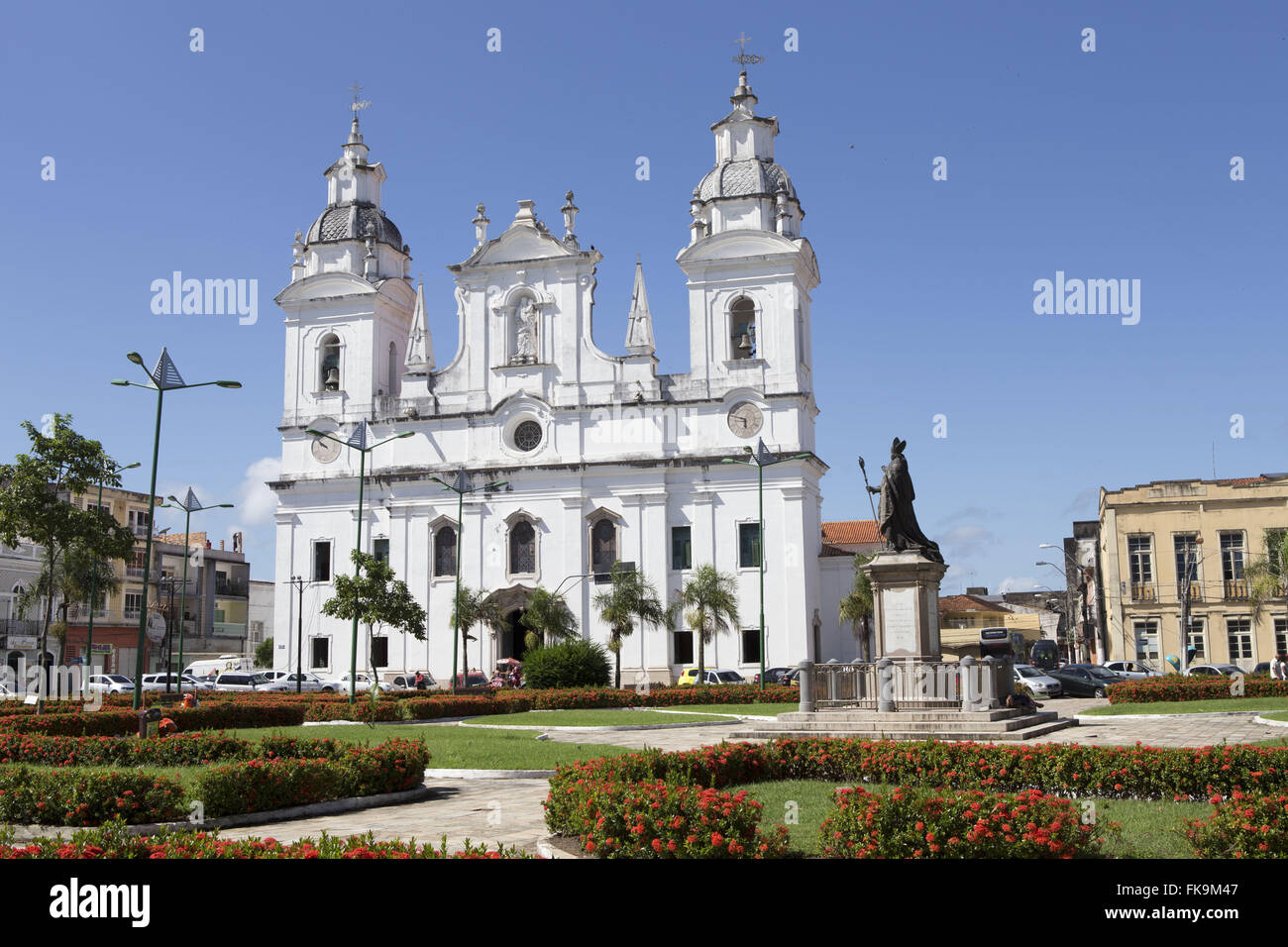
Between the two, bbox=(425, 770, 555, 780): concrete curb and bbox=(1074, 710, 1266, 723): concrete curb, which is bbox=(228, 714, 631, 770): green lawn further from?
bbox=(1074, 710, 1266, 723): concrete curb

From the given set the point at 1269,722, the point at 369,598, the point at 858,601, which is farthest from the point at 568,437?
the point at 1269,722

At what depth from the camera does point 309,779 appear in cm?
1267

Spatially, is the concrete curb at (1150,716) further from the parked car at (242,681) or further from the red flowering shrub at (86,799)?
the parked car at (242,681)

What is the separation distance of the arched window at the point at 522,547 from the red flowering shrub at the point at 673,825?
43.6m

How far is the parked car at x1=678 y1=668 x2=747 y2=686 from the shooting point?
4628 centimetres

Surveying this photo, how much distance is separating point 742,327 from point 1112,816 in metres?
42.5

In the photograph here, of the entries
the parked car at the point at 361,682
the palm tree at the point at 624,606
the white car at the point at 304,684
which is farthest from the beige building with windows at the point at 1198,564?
the white car at the point at 304,684

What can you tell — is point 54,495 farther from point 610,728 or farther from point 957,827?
point 957,827

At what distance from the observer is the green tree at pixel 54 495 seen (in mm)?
26594
